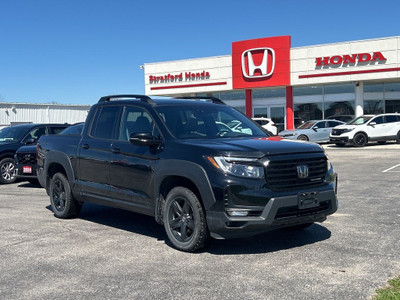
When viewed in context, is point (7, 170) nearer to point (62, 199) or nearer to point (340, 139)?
point (62, 199)

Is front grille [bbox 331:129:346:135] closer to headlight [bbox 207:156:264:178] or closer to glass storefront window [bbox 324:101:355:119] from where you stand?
glass storefront window [bbox 324:101:355:119]

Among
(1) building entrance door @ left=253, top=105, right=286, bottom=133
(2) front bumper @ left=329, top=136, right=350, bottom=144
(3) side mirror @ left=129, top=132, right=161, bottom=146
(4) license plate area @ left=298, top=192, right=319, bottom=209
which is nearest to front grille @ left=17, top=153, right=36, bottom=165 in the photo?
(3) side mirror @ left=129, top=132, right=161, bottom=146

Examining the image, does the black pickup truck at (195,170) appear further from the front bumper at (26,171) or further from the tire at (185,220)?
the front bumper at (26,171)

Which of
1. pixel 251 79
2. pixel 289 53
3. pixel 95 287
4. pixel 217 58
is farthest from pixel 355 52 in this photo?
pixel 95 287

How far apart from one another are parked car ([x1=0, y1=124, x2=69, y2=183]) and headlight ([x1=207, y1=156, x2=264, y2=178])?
9024 mm

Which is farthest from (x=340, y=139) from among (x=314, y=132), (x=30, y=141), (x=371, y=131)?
(x=30, y=141)

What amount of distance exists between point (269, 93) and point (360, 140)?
37.1ft

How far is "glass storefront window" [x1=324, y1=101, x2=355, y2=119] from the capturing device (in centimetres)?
3105

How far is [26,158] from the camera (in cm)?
1173

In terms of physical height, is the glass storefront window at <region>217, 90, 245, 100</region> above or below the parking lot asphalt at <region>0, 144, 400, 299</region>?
above

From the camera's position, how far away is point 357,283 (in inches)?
165

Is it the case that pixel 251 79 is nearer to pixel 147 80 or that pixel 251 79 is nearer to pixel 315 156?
pixel 147 80

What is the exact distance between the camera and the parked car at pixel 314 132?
1008 inches

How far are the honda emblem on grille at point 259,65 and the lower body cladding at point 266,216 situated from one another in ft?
89.9
